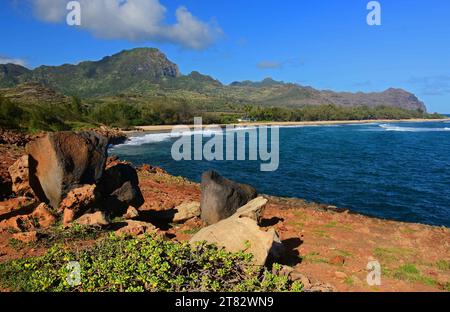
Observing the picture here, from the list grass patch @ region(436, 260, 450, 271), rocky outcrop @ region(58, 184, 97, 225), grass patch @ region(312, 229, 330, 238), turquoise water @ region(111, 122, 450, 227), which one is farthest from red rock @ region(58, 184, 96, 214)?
turquoise water @ region(111, 122, 450, 227)

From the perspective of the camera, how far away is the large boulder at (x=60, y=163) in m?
13.6

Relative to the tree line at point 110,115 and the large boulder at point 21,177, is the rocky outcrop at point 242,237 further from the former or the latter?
the tree line at point 110,115

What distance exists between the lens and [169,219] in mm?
15797

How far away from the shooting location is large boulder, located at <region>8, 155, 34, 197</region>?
14.0 meters

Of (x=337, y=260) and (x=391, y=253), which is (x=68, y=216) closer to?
(x=337, y=260)

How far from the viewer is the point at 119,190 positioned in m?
16.0

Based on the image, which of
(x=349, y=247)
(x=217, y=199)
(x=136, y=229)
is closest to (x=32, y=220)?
(x=136, y=229)

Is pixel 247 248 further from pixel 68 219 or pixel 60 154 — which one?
pixel 60 154

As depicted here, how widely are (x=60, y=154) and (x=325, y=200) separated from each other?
2180 cm

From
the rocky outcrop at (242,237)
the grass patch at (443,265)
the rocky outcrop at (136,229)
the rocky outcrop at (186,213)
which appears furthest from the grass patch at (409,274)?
the rocky outcrop at (186,213)

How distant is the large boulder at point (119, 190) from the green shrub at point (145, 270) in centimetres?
556

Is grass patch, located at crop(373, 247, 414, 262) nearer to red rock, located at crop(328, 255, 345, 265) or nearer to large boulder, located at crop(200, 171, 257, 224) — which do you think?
red rock, located at crop(328, 255, 345, 265)

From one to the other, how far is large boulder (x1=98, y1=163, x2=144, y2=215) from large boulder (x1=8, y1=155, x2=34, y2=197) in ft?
8.54
